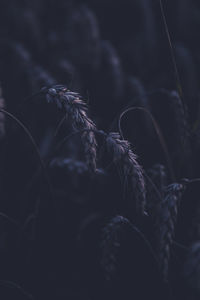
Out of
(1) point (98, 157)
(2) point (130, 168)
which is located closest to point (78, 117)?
Result: (2) point (130, 168)

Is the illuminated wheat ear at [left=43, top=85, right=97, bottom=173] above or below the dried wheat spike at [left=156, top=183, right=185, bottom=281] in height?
above

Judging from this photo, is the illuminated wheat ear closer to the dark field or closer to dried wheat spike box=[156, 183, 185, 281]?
the dark field

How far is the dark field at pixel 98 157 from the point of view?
3.88 feet

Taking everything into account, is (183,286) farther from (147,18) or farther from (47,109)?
(147,18)

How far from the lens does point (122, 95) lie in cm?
228

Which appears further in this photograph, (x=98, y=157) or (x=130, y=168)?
(x=98, y=157)

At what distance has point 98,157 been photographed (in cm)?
140

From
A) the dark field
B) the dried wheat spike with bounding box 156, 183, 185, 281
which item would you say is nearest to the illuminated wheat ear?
the dark field

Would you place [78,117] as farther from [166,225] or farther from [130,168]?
[166,225]

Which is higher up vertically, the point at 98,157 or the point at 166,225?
the point at 98,157

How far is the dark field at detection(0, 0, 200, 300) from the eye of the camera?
1.18 metres

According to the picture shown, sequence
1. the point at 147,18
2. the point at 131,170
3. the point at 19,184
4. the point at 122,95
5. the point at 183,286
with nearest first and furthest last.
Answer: the point at 131,170, the point at 183,286, the point at 19,184, the point at 122,95, the point at 147,18

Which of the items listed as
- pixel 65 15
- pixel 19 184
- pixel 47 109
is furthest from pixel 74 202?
pixel 65 15

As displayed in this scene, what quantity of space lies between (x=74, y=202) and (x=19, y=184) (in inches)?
13.3
